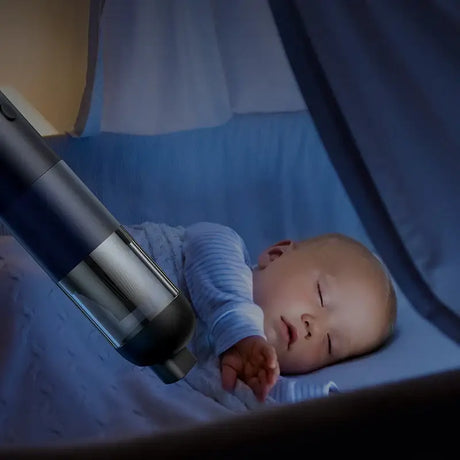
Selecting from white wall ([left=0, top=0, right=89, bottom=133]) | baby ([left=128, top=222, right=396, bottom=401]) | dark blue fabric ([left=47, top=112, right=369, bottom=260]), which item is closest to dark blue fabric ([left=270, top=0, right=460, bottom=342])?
baby ([left=128, top=222, right=396, bottom=401])

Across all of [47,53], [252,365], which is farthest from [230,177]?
[47,53]

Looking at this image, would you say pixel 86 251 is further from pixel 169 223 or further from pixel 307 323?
pixel 169 223

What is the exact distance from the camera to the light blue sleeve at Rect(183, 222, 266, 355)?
0.99m

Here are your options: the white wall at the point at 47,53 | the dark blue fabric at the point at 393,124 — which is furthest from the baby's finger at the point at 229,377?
the white wall at the point at 47,53

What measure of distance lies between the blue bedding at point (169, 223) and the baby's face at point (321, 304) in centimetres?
3

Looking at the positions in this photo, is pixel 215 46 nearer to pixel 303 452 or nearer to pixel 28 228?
pixel 28 228

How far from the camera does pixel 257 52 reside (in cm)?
138

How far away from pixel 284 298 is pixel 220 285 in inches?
4.1

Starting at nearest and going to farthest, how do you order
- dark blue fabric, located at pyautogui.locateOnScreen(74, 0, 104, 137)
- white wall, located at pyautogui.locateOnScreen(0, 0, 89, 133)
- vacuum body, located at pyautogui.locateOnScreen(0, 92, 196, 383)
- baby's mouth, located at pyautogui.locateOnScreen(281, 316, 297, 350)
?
vacuum body, located at pyautogui.locateOnScreen(0, 92, 196, 383) < baby's mouth, located at pyautogui.locateOnScreen(281, 316, 297, 350) < dark blue fabric, located at pyautogui.locateOnScreen(74, 0, 104, 137) < white wall, located at pyautogui.locateOnScreen(0, 0, 89, 133)

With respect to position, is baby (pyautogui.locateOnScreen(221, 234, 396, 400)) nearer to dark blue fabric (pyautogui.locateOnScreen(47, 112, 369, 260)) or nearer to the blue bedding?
the blue bedding

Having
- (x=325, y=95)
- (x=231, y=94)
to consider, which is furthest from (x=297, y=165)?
(x=325, y=95)

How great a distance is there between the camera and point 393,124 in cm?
85

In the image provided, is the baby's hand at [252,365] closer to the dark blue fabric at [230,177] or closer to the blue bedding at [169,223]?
the blue bedding at [169,223]

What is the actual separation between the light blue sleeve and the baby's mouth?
0.05 m
